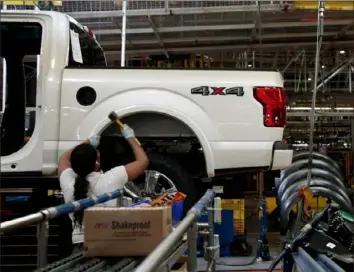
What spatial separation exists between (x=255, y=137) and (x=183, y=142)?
0.68 meters

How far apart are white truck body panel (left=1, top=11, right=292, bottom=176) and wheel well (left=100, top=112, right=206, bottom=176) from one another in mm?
213

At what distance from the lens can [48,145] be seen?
4.13 m

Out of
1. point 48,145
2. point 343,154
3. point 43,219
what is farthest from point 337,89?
point 43,219

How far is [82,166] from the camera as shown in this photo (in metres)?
3.30

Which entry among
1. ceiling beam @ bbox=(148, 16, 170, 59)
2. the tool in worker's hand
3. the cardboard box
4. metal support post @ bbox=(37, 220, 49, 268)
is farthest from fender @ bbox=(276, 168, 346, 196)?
the cardboard box

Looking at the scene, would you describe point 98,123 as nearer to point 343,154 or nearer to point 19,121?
point 19,121

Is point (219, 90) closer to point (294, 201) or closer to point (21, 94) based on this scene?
point (21, 94)

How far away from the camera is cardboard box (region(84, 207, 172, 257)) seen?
2441mm

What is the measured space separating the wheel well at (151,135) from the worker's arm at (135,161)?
1.33 feet

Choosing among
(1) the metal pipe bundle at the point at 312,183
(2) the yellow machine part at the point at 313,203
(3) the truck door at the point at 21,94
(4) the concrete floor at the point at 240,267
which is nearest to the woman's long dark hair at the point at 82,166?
(3) the truck door at the point at 21,94

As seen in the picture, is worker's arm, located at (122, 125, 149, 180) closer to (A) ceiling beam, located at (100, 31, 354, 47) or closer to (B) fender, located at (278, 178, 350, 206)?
(A) ceiling beam, located at (100, 31, 354, 47)

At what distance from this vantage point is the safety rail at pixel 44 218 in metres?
2.30

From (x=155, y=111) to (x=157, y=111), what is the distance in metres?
0.02

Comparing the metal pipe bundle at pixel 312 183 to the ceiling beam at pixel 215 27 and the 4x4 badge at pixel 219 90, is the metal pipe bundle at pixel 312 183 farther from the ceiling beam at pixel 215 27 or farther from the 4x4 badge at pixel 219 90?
the 4x4 badge at pixel 219 90
